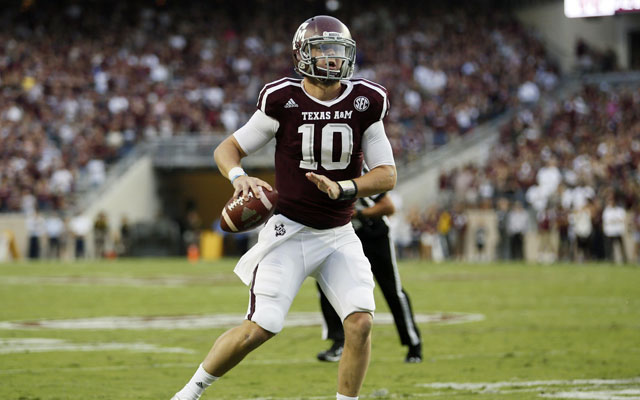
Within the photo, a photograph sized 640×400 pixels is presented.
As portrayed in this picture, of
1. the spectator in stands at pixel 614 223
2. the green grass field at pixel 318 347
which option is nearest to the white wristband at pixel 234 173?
the green grass field at pixel 318 347

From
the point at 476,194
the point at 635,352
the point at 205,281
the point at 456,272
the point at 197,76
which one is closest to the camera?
the point at 635,352

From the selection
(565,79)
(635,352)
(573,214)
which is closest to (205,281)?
(573,214)

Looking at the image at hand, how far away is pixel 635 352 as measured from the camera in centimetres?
835

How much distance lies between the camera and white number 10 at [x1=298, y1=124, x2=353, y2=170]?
17.1 feet

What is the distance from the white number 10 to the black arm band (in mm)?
221

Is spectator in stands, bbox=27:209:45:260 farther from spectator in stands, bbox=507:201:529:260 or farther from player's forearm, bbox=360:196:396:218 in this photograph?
player's forearm, bbox=360:196:396:218

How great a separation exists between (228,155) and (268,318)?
828 mm

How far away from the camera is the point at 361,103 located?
17.3 feet

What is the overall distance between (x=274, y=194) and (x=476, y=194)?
22980 mm

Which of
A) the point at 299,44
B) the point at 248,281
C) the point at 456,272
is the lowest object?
the point at 456,272

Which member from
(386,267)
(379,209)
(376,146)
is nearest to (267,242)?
(376,146)

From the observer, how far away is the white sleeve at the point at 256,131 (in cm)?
529

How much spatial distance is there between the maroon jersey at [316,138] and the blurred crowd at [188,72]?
81.5 feet

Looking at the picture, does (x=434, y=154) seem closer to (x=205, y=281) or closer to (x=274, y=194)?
(x=205, y=281)
